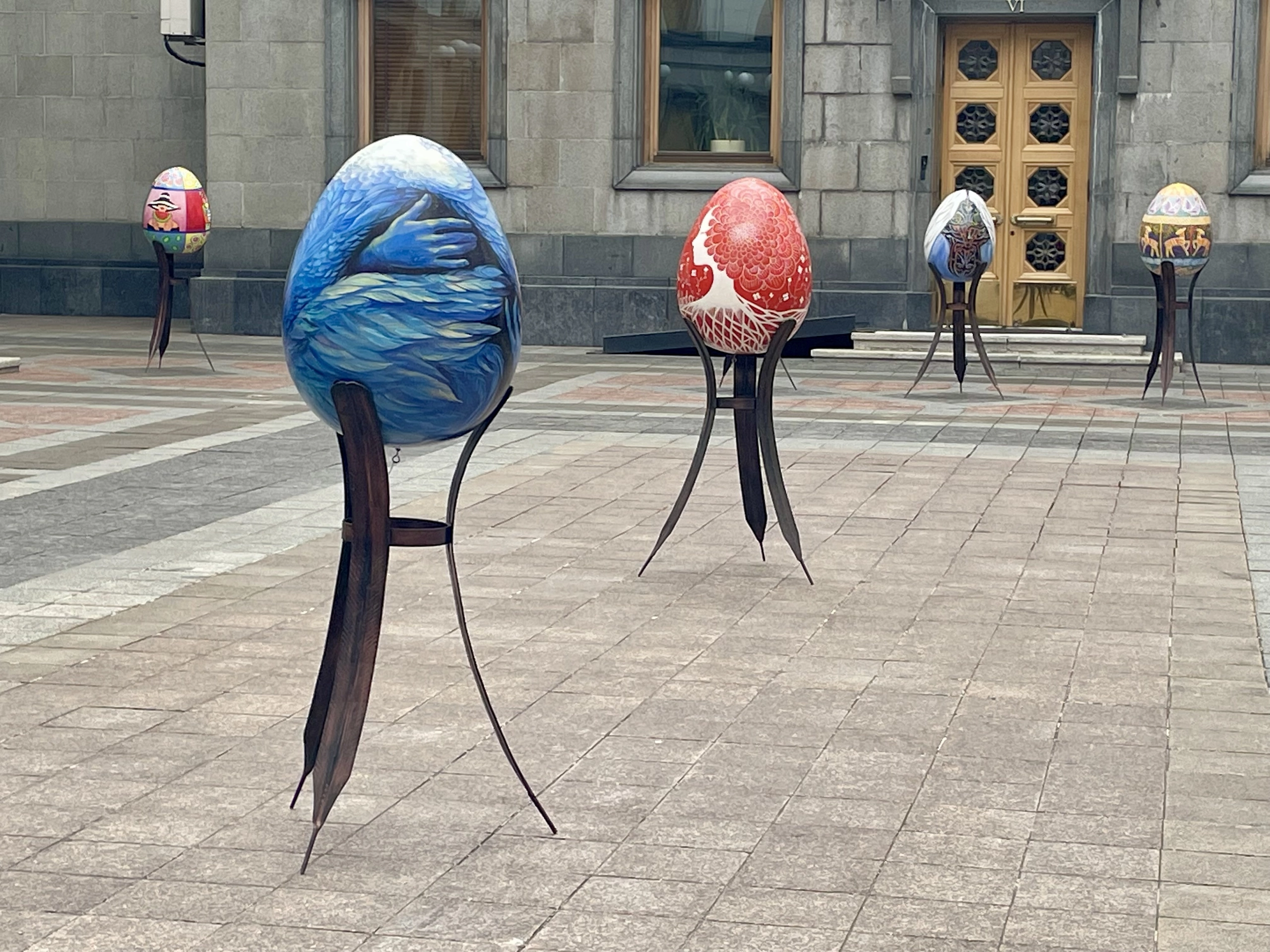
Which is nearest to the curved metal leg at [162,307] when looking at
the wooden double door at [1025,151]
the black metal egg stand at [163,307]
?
the black metal egg stand at [163,307]

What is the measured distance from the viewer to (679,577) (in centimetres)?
820

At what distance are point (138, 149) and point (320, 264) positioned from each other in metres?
19.8

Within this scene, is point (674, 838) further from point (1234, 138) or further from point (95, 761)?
point (1234, 138)

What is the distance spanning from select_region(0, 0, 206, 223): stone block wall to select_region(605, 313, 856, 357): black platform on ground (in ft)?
21.0

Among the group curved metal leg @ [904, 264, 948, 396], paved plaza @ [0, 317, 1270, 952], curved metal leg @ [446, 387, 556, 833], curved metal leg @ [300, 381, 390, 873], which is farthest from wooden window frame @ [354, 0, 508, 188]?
curved metal leg @ [300, 381, 390, 873]

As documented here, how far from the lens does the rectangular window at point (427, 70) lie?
2086 cm

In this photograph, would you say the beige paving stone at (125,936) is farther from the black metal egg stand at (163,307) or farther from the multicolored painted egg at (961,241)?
the black metal egg stand at (163,307)

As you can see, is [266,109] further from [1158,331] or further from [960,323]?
[1158,331]

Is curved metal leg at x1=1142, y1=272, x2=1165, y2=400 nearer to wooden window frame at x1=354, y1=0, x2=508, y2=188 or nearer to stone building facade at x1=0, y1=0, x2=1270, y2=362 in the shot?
stone building facade at x1=0, y1=0, x2=1270, y2=362

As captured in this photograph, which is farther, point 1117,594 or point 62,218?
point 62,218

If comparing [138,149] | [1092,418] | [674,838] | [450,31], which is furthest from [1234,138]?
[674,838]

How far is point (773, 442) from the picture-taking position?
8.44 meters

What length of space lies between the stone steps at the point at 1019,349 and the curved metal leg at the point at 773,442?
35.3 feet

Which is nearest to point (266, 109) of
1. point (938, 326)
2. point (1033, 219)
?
point (1033, 219)
